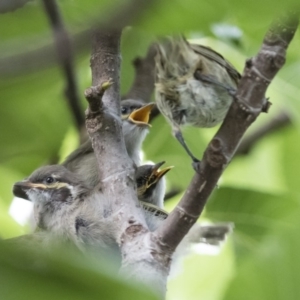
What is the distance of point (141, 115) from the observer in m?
3.76

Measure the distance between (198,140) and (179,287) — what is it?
113cm

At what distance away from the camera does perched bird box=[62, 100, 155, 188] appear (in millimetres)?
3643

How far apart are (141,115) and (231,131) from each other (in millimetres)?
2360

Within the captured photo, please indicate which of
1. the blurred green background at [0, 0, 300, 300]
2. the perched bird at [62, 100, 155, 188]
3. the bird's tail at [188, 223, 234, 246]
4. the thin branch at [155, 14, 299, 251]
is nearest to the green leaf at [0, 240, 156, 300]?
the blurred green background at [0, 0, 300, 300]

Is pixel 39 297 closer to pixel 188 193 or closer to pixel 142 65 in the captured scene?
pixel 188 193

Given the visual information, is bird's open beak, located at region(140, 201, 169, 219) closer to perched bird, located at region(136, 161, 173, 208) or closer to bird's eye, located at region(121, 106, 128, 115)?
perched bird, located at region(136, 161, 173, 208)

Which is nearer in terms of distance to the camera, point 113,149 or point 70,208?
point 113,149

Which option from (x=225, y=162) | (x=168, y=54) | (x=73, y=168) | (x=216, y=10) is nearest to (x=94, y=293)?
(x=216, y=10)

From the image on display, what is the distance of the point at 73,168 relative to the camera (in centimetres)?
379

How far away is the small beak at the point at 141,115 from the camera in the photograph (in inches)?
143

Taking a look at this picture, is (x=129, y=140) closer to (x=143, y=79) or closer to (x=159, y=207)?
(x=143, y=79)

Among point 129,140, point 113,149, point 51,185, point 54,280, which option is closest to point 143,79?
point 129,140

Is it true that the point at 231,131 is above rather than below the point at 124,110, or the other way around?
below

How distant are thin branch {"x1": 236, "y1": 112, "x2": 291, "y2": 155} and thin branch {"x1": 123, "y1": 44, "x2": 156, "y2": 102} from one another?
710mm
